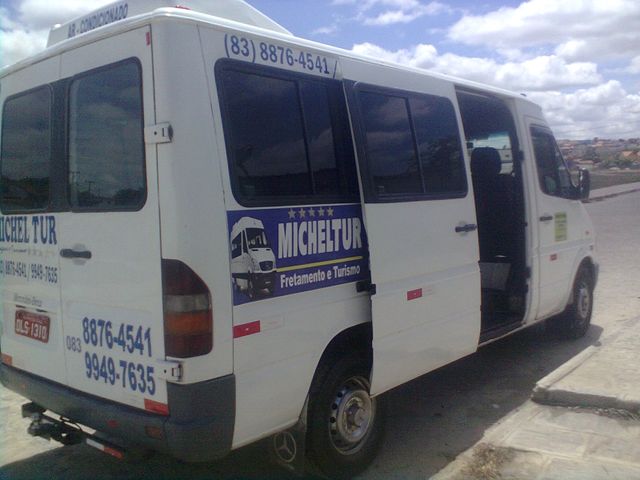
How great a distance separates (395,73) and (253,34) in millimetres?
1299

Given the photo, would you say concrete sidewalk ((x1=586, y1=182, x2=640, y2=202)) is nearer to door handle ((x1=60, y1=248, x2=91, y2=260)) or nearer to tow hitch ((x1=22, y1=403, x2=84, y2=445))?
tow hitch ((x1=22, y1=403, x2=84, y2=445))

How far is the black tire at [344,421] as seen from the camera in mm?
3773

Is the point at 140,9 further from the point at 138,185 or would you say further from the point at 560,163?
the point at 560,163

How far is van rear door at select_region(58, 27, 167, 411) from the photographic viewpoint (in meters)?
3.13

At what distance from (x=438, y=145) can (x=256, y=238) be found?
6.71 ft

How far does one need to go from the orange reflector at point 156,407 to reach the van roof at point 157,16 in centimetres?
185

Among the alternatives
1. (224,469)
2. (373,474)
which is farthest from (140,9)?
(373,474)

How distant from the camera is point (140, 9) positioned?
350 cm

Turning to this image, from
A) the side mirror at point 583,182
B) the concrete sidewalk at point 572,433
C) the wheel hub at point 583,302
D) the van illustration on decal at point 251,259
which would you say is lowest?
the concrete sidewalk at point 572,433

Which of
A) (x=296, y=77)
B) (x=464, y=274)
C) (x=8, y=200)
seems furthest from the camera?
(x=464, y=274)

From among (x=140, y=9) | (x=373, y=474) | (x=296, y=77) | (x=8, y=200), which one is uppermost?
(x=140, y=9)

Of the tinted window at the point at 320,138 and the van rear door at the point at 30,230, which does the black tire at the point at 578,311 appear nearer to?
the tinted window at the point at 320,138

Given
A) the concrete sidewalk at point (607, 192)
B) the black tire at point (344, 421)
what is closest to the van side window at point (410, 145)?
the black tire at point (344, 421)

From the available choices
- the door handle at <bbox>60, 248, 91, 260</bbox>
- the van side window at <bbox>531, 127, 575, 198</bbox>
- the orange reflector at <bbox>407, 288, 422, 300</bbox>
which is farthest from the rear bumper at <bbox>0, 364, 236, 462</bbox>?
the van side window at <bbox>531, 127, 575, 198</bbox>
